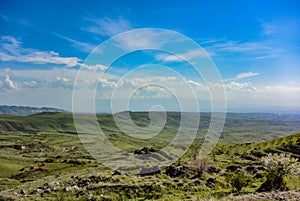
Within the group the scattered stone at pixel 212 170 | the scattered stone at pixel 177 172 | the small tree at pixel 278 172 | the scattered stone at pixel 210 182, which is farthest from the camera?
the scattered stone at pixel 212 170

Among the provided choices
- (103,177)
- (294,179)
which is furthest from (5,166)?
(294,179)

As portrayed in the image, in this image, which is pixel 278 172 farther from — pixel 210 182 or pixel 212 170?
pixel 212 170

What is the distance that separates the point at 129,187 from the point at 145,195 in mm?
2264

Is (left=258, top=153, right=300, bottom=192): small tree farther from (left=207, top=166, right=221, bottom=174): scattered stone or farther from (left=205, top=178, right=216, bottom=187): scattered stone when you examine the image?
(left=207, top=166, right=221, bottom=174): scattered stone

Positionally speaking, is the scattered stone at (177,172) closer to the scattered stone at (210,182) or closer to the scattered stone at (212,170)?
the scattered stone at (212,170)

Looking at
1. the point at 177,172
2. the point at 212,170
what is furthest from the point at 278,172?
the point at 177,172

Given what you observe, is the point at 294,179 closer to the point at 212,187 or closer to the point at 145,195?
the point at 212,187

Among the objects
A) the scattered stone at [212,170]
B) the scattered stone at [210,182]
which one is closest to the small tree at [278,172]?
the scattered stone at [210,182]

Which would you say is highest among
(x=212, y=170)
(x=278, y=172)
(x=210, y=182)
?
(x=278, y=172)

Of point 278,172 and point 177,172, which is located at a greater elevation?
point 278,172

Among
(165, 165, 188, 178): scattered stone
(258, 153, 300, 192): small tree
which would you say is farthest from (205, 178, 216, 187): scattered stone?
(165, 165, 188, 178): scattered stone

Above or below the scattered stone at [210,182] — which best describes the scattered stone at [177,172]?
below

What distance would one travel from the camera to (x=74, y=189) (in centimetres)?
3034

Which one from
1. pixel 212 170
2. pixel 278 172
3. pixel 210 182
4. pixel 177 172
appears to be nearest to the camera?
pixel 278 172
